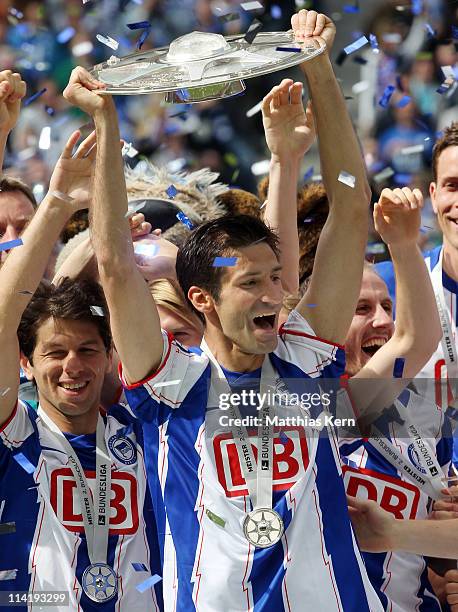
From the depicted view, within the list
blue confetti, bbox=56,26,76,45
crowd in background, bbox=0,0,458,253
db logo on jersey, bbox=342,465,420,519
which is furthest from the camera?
blue confetti, bbox=56,26,76,45

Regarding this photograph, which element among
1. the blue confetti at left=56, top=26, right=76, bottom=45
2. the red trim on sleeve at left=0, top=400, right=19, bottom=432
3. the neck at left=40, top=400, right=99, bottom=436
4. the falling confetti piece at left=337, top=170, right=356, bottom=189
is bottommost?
the red trim on sleeve at left=0, top=400, right=19, bottom=432

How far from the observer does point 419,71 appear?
7453 mm

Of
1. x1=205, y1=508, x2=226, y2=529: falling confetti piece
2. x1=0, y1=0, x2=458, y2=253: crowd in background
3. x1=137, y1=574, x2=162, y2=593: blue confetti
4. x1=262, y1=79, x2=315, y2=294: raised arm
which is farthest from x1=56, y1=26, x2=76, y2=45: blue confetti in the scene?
x1=205, y1=508, x2=226, y2=529: falling confetti piece

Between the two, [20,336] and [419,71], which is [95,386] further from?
[419,71]

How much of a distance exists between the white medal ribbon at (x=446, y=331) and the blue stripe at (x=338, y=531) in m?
0.97

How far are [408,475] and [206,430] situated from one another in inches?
29.2

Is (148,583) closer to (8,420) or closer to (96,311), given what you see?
(8,420)

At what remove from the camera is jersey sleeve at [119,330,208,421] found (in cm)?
333

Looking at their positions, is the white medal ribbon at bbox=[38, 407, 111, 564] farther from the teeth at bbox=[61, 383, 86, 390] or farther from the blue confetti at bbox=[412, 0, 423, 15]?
the blue confetti at bbox=[412, 0, 423, 15]

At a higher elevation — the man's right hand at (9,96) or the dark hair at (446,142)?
the dark hair at (446,142)

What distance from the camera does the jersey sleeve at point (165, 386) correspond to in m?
3.33

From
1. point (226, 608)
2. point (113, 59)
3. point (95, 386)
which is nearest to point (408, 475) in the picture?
point (226, 608)

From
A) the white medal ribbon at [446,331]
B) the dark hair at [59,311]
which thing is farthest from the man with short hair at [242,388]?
the white medal ribbon at [446,331]

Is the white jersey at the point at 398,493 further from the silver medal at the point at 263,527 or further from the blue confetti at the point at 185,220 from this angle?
the blue confetti at the point at 185,220
